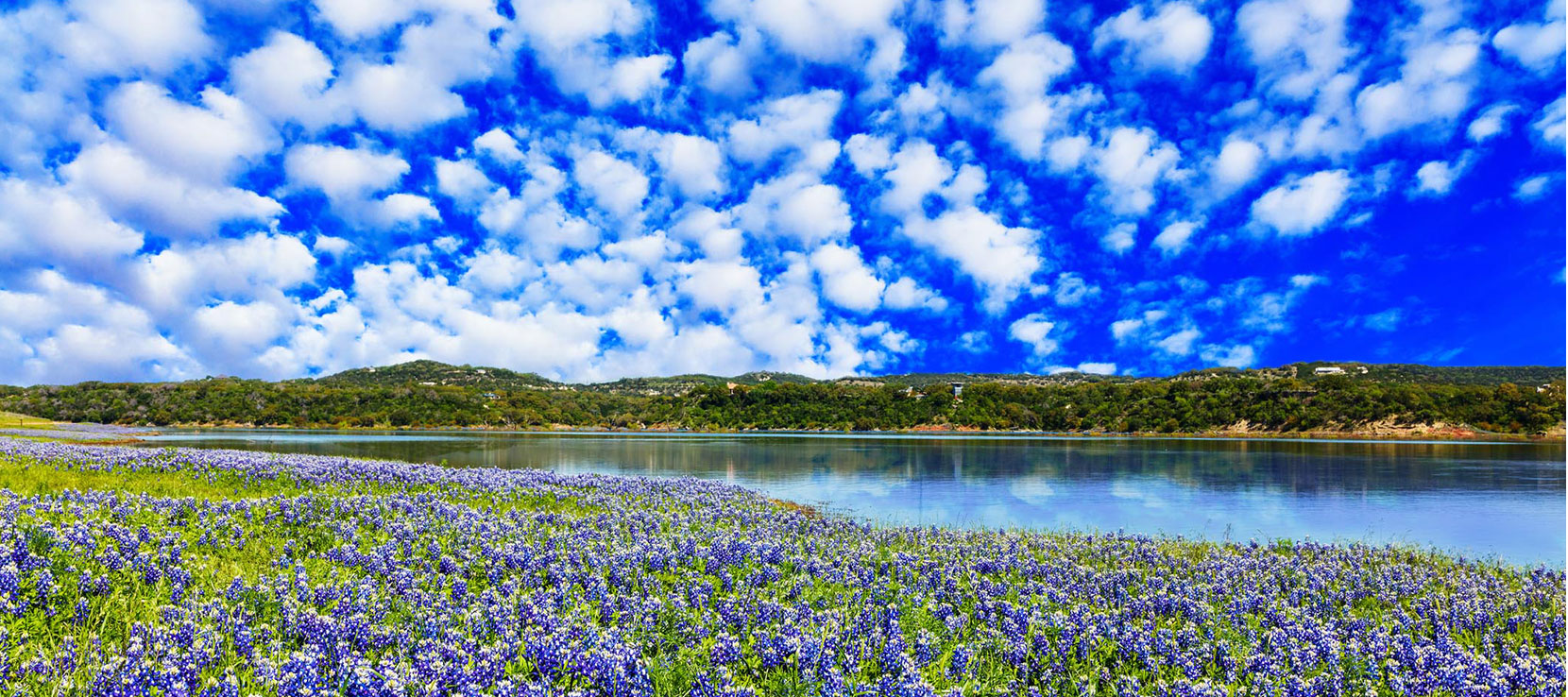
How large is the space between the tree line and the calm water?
79.9 m

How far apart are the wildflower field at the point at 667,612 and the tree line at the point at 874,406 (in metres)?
142

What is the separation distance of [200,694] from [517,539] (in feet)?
20.8

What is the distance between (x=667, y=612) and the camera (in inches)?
306

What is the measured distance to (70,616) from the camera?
656 centimetres

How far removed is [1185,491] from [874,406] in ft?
476

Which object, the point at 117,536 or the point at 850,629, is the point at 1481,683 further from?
the point at 117,536

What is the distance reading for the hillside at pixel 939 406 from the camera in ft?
406

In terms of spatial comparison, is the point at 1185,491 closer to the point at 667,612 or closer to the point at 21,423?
the point at 667,612

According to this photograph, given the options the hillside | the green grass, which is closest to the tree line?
the hillside

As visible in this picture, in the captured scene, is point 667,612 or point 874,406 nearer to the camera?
point 667,612

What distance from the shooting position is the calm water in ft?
77.5

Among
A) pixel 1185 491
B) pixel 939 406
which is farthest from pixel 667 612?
pixel 939 406

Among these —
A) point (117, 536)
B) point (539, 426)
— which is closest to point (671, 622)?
point (117, 536)

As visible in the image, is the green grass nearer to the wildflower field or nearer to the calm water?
the calm water
